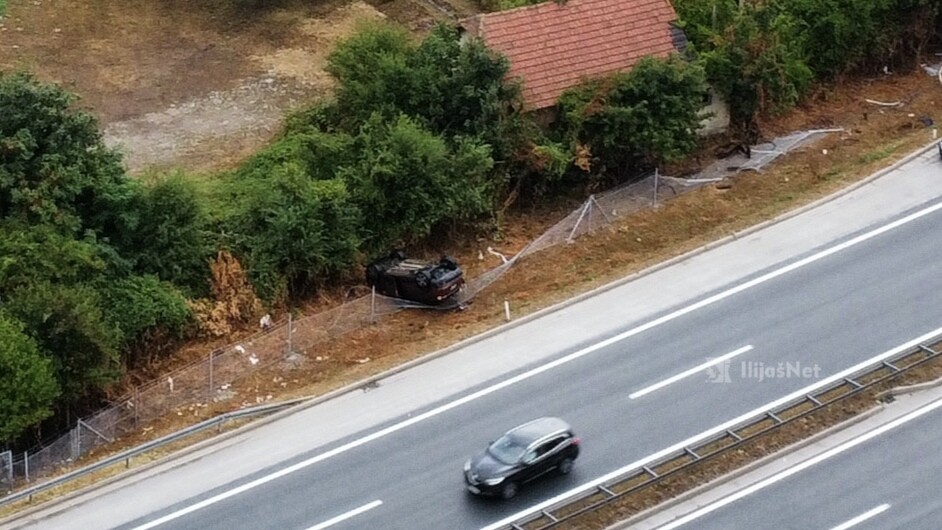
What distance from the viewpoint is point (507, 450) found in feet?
98.8

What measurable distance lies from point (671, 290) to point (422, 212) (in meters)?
7.91

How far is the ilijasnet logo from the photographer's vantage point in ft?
112

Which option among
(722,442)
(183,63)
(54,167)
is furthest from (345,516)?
(183,63)

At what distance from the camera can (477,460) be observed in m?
30.3

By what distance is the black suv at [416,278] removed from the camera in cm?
3741

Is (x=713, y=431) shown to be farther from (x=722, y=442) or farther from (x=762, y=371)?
(x=762, y=371)

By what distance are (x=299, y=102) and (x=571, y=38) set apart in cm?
1147

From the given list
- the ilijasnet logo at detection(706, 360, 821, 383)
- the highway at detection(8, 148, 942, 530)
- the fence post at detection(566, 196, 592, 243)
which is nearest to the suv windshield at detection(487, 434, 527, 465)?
the highway at detection(8, 148, 942, 530)

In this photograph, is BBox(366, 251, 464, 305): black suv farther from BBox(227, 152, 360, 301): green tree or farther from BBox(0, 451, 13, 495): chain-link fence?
BBox(0, 451, 13, 495): chain-link fence

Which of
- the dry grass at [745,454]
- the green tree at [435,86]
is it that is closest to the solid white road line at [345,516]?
the dry grass at [745,454]

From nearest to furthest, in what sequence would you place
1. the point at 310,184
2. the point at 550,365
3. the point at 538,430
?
the point at 538,430
the point at 550,365
the point at 310,184

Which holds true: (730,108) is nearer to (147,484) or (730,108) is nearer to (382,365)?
(382,365)

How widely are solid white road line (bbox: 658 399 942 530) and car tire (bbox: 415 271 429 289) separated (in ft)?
36.7

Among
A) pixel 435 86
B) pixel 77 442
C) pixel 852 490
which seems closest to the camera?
pixel 852 490
